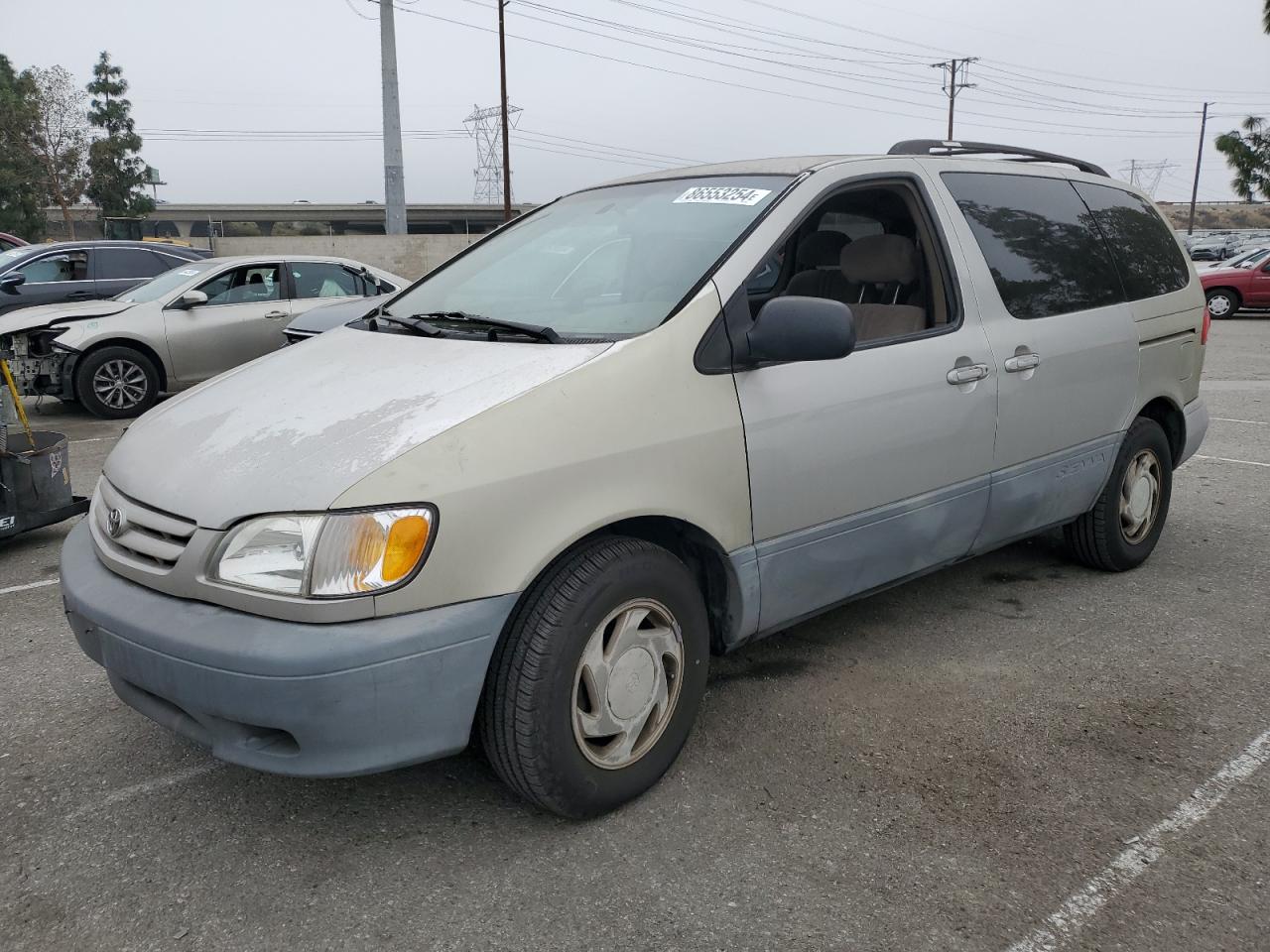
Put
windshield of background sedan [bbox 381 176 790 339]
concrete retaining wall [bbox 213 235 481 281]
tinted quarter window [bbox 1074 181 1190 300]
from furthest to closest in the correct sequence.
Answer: concrete retaining wall [bbox 213 235 481 281], tinted quarter window [bbox 1074 181 1190 300], windshield of background sedan [bbox 381 176 790 339]

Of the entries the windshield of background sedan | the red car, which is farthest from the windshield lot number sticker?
the red car

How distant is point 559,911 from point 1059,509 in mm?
2713

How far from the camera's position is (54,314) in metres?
9.45

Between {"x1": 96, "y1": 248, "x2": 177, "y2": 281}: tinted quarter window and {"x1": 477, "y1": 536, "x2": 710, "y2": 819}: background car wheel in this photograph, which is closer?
{"x1": 477, "y1": 536, "x2": 710, "y2": 819}: background car wheel

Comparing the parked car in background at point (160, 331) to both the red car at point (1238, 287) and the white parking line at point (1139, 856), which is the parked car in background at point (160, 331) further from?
the red car at point (1238, 287)

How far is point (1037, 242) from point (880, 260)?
73 centimetres

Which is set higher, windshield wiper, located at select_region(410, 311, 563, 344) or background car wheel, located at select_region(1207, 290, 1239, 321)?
windshield wiper, located at select_region(410, 311, 563, 344)

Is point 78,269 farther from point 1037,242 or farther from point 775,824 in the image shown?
point 775,824

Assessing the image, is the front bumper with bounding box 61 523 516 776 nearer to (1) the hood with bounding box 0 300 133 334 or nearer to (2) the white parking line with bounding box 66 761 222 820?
(2) the white parking line with bounding box 66 761 222 820

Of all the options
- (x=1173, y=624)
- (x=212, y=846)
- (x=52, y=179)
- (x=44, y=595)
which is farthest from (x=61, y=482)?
(x=52, y=179)

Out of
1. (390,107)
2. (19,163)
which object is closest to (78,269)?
(390,107)

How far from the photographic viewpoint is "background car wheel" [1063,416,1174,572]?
4.45 meters

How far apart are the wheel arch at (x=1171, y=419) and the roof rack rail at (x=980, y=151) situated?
1038mm

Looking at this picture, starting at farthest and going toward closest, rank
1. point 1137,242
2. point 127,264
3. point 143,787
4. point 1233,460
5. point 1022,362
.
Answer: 1. point 127,264
2. point 1233,460
3. point 1137,242
4. point 1022,362
5. point 143,787
